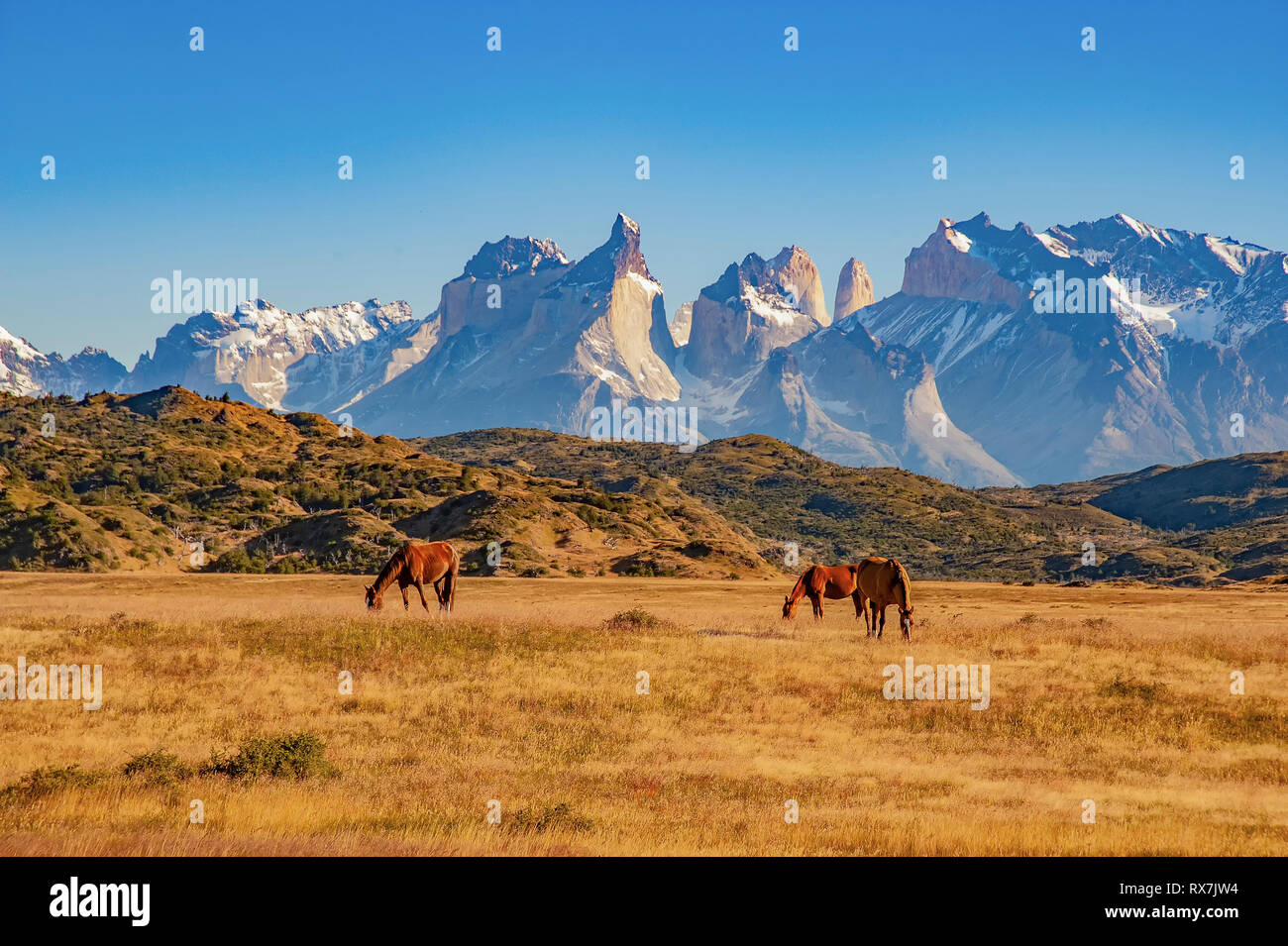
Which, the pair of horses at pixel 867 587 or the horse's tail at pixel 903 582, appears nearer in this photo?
the horse's tail at pixel 903 582

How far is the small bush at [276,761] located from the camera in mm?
19266

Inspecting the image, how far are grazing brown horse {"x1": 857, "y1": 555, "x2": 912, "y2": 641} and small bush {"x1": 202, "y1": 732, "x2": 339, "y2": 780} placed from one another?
20.1 m

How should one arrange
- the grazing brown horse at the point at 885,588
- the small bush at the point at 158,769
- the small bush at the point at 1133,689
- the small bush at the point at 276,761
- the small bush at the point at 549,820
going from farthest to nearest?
the grazing brown horse at the point at 885,588 → the small bush at the point at 1133,689 → the small bush at the point at 276,761 → the small bush at the point at 158,769 → the small bush at the point at 549,820

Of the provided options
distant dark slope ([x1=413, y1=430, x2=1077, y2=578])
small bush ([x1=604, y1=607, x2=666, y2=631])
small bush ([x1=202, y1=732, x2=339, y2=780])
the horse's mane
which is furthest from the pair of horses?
distant dark slope ([x1=413, y1=430, x2=1077, y2=578])

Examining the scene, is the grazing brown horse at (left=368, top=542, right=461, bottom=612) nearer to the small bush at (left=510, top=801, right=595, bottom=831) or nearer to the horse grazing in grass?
the horse grazing in grass

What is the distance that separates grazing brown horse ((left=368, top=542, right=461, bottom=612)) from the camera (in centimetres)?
3934

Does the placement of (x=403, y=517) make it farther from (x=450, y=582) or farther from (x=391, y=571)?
(x=391, y=571)

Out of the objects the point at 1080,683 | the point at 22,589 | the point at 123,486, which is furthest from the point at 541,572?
the point at 1080,683

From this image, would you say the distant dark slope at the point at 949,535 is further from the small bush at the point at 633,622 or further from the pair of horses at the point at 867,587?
the small bush at the point at 633,622

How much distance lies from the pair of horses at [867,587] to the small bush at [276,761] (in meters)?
19.6

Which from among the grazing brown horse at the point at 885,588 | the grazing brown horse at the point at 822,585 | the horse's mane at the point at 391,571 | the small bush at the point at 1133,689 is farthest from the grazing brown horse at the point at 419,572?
the small bush at the point at 1133,689
